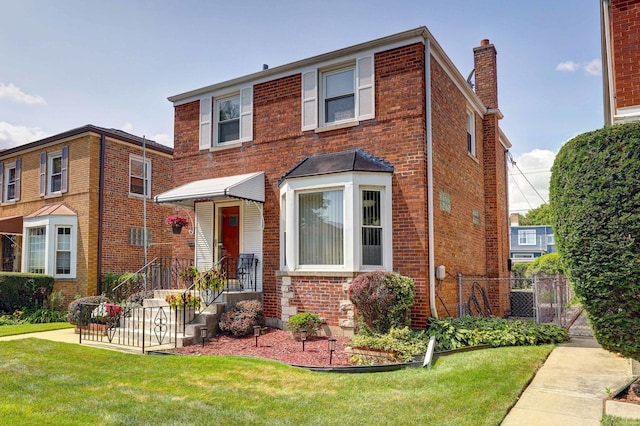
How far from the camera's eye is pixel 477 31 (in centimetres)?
1551

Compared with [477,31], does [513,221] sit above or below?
below

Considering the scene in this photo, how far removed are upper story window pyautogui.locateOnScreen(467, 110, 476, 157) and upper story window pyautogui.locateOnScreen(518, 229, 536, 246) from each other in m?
41.4

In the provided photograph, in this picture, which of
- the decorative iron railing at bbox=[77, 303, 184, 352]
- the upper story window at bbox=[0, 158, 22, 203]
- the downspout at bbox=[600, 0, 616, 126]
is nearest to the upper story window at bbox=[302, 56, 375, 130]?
the downspout at bbox=[600, 0, 616, 126]

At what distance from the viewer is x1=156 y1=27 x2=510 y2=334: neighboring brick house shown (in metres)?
10.3

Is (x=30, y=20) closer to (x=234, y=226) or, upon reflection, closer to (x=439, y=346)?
(x=234, y=226)

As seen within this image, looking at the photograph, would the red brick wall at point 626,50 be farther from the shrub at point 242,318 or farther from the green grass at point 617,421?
the shrub at point 242,318

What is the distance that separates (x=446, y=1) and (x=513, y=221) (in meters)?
50.5

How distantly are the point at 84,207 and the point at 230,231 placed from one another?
7295 millimetres

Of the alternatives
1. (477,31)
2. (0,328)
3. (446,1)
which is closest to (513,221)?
(477,31)

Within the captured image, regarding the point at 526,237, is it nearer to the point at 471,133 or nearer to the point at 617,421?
the point at 471,133

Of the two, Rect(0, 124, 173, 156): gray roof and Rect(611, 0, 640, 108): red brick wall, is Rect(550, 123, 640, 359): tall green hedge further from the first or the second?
Rect(0, 124, 173, 156): gray roof

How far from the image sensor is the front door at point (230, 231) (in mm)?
13047

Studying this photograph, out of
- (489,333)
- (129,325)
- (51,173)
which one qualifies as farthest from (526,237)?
(129,325)

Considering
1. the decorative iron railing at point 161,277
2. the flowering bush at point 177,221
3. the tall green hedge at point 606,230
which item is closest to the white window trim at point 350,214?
the decorative iron railing at point 161,277
